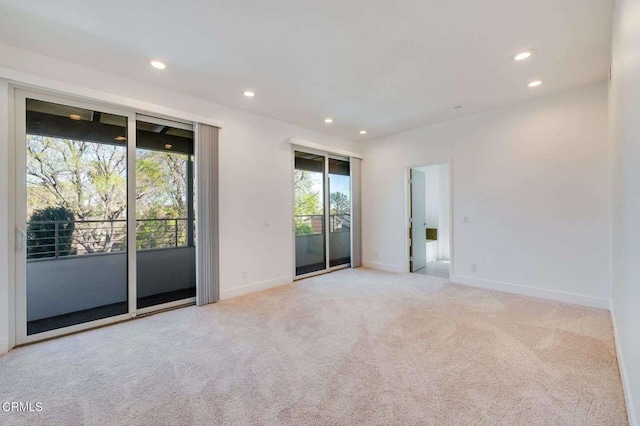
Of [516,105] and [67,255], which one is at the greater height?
[516,105]

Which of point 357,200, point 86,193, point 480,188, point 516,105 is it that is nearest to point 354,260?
point 357,200

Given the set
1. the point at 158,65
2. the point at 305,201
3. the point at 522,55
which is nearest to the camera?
the point at 522,55

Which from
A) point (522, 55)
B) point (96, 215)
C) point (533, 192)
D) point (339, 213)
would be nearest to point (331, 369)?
point (96, 215)

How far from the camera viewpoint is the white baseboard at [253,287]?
4051mm

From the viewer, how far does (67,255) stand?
9.64 ft

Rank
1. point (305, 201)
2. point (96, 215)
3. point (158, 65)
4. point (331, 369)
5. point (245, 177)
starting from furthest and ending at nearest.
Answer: point (305, 201) → point (245, 177) → point (96, 215) → point (158, 65) → point (331, 369)

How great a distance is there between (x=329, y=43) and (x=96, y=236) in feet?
10.7

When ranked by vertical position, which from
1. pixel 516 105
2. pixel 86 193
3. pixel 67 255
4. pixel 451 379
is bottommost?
pixel 451 379

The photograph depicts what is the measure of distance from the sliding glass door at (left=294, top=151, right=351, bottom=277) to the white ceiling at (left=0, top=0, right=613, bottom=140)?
1.77 m

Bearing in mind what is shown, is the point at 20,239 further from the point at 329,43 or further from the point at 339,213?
the point at 339,213

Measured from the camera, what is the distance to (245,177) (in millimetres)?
4316

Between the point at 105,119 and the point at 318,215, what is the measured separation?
11.8 ft

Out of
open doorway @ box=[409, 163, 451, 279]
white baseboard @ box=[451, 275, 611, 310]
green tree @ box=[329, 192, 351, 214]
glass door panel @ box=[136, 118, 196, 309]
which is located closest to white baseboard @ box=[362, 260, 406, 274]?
open doorway @ box=[409, 163, 451, 279]

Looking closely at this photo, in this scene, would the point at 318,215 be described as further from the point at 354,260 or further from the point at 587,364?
the point at 587,364
